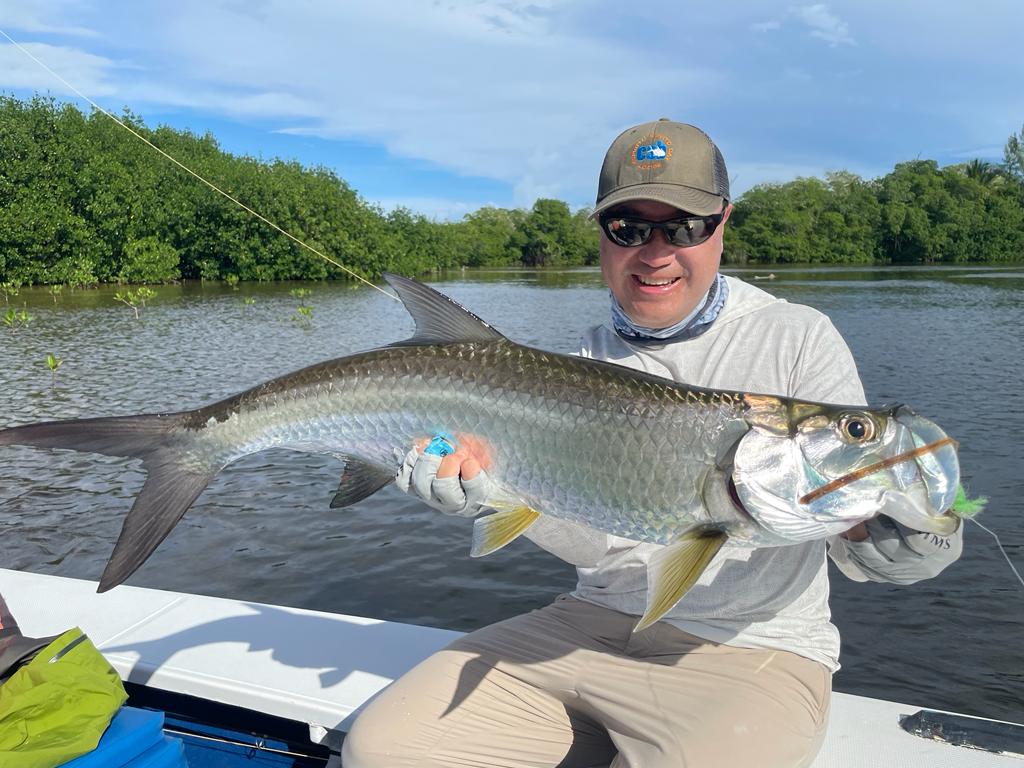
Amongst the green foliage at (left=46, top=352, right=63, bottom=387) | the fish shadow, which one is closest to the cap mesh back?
the fish shadow

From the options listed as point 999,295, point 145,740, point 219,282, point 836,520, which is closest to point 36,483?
point 145,740

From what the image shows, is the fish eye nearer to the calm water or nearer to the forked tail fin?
the forked tail fin

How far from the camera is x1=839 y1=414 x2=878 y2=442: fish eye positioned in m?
2.30

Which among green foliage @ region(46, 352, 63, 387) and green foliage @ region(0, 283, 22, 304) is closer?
green foliage @ region(46, 352, 63, 387)

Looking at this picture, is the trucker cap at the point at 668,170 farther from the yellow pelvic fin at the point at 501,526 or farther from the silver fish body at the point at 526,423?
the yellow pelvic fin at the point at 501,526

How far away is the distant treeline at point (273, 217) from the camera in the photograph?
52.5 meters

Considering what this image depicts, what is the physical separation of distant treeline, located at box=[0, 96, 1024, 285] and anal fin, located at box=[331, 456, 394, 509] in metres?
54.8

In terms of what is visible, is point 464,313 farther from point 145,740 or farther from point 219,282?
point 219,282

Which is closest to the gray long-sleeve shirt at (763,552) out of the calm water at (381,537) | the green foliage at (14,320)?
the calm water at (381,537)

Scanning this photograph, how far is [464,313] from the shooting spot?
2.97m

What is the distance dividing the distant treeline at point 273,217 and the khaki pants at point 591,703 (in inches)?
2177

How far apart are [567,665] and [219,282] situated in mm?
65581

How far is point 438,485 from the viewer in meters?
2.72

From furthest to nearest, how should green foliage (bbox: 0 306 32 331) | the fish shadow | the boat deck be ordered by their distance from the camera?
green foliage (bbox: 0 306 32 331) < the fish shadow < the boat deck
